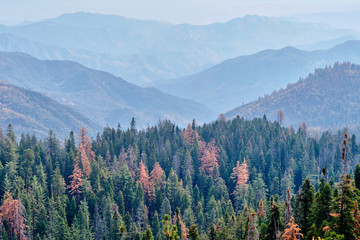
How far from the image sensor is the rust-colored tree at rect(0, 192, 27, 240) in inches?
4407

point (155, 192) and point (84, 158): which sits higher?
point (84, 158)

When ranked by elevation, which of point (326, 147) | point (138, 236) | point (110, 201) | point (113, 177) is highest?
point (326, 147)

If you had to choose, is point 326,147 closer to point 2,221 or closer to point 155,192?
point 155,192

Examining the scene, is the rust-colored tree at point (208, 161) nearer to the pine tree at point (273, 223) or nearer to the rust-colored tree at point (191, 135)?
the rust-colored tree at point (191, 135)

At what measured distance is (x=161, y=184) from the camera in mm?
147875

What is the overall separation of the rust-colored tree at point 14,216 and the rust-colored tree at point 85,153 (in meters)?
31.2

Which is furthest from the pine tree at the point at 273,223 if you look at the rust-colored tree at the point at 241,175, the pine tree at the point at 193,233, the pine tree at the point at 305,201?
the rust-colored tree at the point at 241,175

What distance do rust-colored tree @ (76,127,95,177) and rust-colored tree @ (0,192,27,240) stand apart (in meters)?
31.2

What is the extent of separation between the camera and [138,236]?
344 feet

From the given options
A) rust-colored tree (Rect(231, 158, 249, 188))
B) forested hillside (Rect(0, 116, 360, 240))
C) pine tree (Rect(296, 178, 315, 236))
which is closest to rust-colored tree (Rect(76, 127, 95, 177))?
forested hillside (Rect(0, 116, 360, 240))

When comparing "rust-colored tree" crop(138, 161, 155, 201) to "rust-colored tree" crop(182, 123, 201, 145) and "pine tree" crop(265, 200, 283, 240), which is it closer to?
"rust-colored tree" crop(182, 123, 201, 145)

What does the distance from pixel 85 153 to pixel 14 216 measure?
44193mm

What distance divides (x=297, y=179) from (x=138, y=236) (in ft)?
283

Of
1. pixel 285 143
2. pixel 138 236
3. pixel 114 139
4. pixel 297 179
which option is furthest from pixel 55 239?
pixel 285 143
